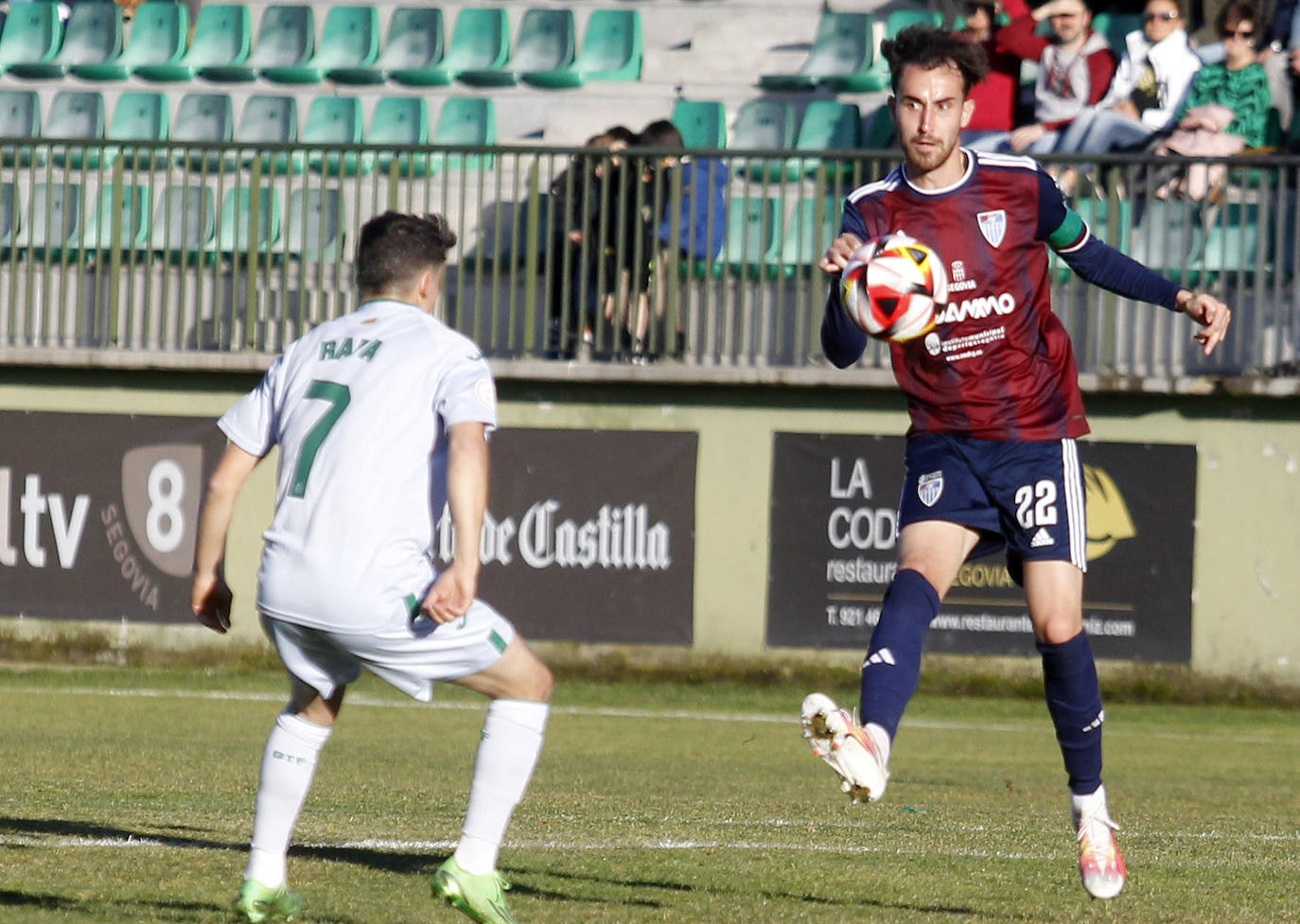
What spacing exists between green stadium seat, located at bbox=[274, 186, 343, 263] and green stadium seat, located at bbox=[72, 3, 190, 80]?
475cm

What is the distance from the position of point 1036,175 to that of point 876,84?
37.6 feet

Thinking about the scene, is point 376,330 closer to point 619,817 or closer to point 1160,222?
point 619,817

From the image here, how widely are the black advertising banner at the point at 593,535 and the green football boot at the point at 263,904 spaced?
879 centimetres

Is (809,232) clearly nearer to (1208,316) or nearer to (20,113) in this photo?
(20,113)

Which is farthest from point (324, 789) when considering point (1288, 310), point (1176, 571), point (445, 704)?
point (1288, 310)

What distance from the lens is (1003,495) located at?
5402mm

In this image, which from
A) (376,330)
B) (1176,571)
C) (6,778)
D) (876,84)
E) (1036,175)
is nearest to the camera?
(376,330)

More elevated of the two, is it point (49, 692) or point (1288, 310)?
point (1288, 310)

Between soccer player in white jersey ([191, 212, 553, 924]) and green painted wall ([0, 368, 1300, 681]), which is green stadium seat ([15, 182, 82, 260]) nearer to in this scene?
green painted wall ([0, 368, 1300, 681])

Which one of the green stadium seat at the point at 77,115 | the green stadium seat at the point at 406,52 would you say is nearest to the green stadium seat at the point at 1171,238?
the green stadium seat at the point at 406,52

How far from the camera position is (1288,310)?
44.0ft

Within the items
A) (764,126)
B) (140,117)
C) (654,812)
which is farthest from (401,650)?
(140,117)

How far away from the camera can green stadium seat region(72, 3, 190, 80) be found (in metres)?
18.1

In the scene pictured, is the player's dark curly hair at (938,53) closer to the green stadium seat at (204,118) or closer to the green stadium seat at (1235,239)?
the green stadium seat at (1235,239)
